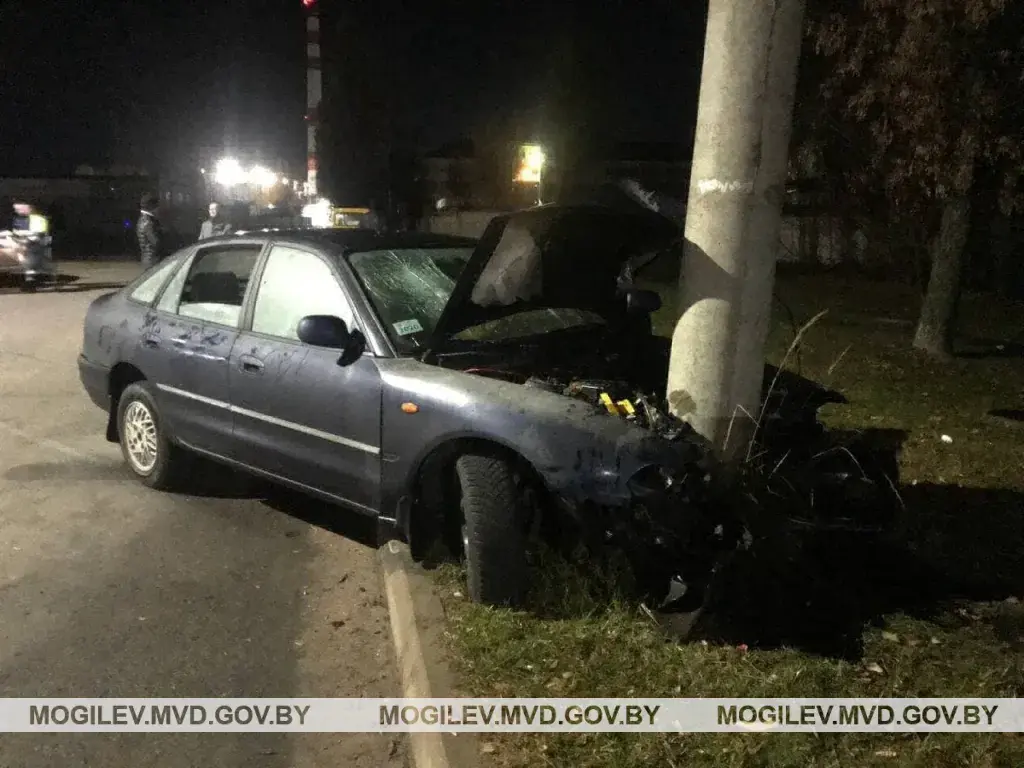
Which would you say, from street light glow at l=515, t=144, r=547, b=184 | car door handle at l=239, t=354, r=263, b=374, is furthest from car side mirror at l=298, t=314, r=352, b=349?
street light glow at l=515, t=144, r=547, b=184

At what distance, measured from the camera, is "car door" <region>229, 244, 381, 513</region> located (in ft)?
13.5

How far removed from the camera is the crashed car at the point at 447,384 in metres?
3.43

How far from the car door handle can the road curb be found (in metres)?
1.13

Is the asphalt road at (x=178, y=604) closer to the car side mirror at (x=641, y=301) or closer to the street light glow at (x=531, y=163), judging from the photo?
the car side mirror at (x=641, y=301)

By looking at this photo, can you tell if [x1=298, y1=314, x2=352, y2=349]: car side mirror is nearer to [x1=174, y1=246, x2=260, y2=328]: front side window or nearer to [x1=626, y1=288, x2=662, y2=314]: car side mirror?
[x1=174, y1=246, x2=260, y2=328]: front side window

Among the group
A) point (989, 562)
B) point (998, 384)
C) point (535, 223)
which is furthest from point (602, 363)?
point (998, 384)

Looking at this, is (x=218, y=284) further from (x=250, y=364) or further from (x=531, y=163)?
(x=531, y=163)

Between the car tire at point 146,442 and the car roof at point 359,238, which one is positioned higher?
the car roof at point 359,238

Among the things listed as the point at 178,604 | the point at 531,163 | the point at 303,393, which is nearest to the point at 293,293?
the point at 303,393

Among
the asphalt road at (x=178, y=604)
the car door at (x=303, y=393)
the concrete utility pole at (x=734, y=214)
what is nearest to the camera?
the asphalt road at (x=178, y=604)

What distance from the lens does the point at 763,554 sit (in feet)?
11.5

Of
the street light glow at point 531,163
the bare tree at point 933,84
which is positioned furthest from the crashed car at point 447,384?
the street light glow at point 531,163

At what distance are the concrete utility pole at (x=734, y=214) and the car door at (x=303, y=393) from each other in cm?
146

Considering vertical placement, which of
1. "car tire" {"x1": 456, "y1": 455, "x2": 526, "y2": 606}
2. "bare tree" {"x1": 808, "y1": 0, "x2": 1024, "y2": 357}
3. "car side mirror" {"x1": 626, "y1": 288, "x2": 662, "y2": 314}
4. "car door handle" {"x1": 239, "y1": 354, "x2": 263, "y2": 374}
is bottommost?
"car tire" {"x1": 456, "y1": 455, "x2": 526, "y2": 606}
